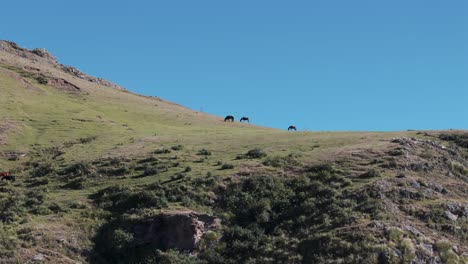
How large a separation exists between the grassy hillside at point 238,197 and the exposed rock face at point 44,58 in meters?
36.9

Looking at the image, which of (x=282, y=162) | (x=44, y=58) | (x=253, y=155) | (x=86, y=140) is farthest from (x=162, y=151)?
(x=44, y=58)

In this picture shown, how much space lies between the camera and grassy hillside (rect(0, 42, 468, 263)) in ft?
102

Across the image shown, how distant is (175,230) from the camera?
33.5 metres

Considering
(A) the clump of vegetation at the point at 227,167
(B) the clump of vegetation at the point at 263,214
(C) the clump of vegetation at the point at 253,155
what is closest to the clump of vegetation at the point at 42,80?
(C) the clump of vegetation at the point at 253,155

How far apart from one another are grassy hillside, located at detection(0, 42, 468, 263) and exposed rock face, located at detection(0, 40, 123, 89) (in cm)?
3694

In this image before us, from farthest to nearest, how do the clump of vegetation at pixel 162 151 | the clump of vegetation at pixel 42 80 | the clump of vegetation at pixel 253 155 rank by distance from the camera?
the clump of vegetation at pixel 42 80
the clump of vegetation at pixel 162 151
the clump of vegetation at pixel 253 155

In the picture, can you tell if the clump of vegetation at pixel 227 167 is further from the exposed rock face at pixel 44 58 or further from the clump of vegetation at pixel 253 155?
the exposed rock face at pixel 44 58

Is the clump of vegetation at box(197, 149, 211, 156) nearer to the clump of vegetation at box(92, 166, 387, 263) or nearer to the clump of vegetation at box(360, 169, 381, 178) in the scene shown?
the clump of vegetation at box(92, 166, 387, 263)

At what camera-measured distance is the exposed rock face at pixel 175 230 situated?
3284 cm

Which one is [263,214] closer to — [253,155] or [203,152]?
[253,155]

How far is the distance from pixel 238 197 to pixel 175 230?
16.3 ft

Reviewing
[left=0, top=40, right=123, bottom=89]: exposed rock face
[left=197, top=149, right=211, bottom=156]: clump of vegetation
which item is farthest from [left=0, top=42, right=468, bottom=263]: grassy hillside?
[left=0, top=40, right=123, bottom=89]: exposed rock face

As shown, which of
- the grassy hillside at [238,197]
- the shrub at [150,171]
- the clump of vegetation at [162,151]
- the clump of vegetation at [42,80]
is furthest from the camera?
the clump of vegetation at [42,80]

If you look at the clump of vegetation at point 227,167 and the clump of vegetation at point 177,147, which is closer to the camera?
the clump of vegetation at point 227,167
